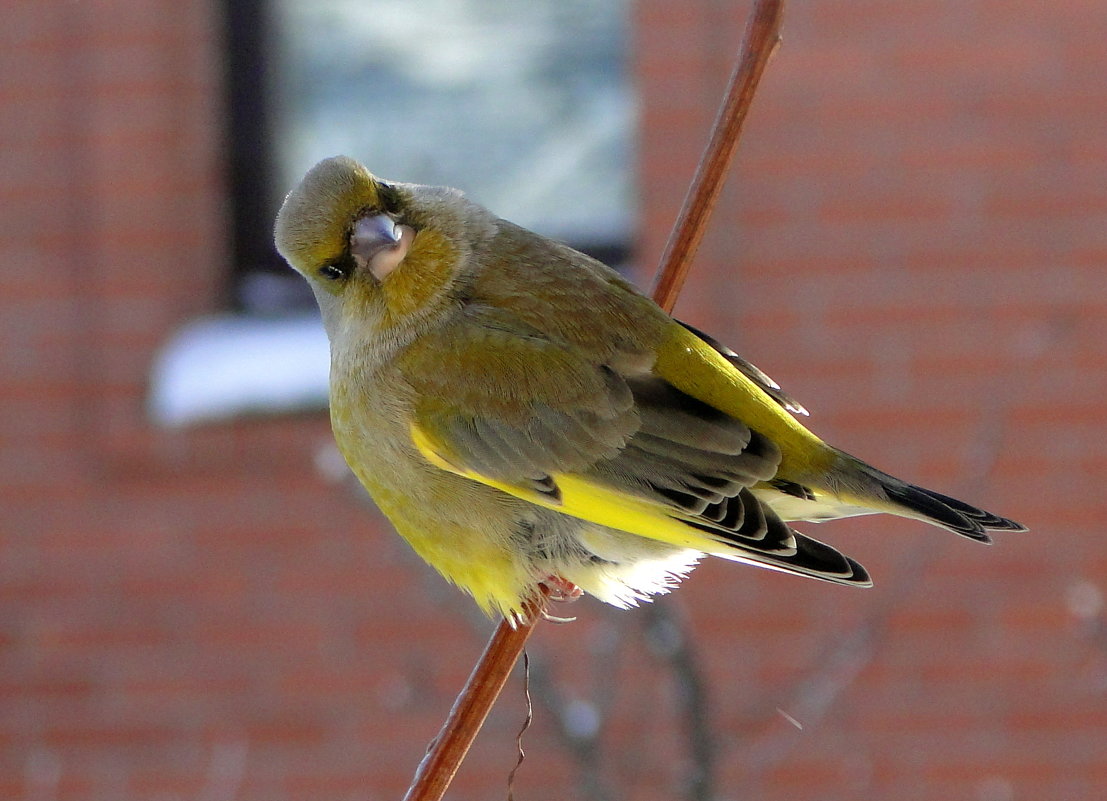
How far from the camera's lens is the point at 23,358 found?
208 inches

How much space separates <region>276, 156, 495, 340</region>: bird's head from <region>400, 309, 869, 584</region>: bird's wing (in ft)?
0.28

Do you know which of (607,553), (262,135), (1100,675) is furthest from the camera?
(262,135)

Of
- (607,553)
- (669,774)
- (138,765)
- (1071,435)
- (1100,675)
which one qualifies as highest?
(607,553)

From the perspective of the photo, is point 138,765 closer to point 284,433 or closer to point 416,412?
point 284,433

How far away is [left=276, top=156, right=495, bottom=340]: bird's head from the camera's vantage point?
2.38 metres

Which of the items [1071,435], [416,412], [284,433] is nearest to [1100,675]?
[1071,435]

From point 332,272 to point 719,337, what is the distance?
2.71 m

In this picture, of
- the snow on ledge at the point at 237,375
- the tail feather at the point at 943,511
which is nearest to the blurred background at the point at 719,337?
the snow on ledge at the point at 237,375

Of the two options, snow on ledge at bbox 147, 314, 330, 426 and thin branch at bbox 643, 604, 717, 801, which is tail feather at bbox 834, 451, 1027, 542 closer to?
thin branch at bbox 643, 604, 717, 801

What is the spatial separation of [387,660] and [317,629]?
0.24 meters

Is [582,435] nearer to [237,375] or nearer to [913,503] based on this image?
[913,503]

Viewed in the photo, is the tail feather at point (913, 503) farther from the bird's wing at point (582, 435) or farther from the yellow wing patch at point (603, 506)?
the yellow wing patch at point (603, 506)

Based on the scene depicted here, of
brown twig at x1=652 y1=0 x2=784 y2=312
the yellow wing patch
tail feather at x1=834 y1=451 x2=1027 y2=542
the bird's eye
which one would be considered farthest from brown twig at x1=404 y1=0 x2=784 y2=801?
the bird's eye

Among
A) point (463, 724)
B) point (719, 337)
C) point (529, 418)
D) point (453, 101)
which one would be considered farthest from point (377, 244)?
point (453, 101)
